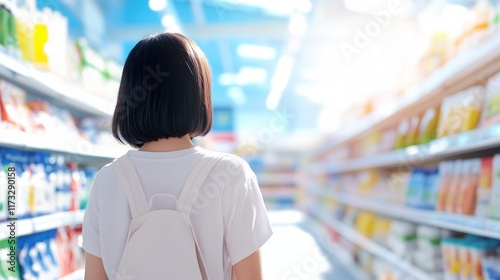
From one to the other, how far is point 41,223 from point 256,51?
413 inches

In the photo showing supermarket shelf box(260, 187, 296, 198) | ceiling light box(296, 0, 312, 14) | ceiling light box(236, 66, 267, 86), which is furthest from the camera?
ceiling light box(236, 66, 267, 86)

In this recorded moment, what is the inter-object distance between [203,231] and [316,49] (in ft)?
26.0

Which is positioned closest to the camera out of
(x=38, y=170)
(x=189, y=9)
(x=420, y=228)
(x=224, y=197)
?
(x=224, y=197)

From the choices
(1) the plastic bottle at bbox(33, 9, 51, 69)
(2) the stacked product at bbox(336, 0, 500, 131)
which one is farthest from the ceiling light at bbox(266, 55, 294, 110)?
(1) the plastic bottle at bbox(33, 9, 51, 69)

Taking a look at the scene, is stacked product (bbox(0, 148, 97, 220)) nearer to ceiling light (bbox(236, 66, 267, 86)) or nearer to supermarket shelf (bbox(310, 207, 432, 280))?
supermarket shelf (bbox(310, 207, 432, 280))

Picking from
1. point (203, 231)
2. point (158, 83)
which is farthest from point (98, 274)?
point (158, 83)

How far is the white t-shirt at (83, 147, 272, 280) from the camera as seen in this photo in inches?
45.1

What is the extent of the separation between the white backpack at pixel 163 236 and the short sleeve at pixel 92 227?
105 mm

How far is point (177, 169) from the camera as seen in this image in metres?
1.16

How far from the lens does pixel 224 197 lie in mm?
1145

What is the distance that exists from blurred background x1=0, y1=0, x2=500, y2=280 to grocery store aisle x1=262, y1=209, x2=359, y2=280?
0.04 m

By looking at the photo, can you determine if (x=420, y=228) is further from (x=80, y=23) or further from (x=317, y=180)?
(x=317, y=180)

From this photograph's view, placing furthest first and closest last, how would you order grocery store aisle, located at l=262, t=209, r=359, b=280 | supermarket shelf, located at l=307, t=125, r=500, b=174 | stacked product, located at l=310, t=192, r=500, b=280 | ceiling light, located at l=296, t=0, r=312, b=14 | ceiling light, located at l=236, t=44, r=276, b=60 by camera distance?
ceiling light, located at l=236, t=44, r=276, b=60
ceiling light, located at l=296, t=0, r=312, b=14
grocery store aisle, located at l=262, t=209, r=359, b=280
stacked product, located at l=310, t=192, r=500, b=280
supermarket shelf, located at l=307, t=125, r=500, b=174

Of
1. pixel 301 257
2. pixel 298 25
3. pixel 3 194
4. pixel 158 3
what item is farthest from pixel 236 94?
pixel 3 194
